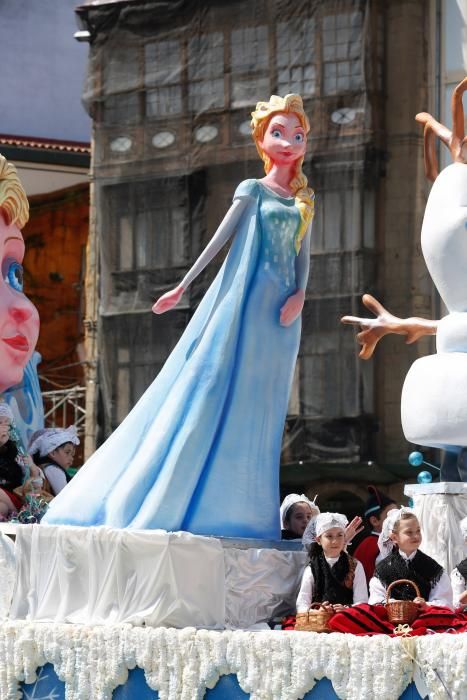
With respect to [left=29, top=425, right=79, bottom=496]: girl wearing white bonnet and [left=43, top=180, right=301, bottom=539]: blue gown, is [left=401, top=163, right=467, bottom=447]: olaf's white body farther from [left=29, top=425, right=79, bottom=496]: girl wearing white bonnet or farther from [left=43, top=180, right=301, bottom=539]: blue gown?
[left=29, top=425, right=79, bottom=496]: girl wearing white bonnet

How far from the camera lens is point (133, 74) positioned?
1933 cm

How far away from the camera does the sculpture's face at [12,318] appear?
8.82m

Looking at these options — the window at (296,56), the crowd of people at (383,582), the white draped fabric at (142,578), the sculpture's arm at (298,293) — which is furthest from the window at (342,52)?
the crowd of people at (383,582)

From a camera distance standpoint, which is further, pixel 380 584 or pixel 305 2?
pixel 305 2

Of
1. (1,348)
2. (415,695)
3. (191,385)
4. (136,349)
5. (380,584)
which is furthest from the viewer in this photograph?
(136,349)

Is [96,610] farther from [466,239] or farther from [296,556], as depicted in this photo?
[466,239]

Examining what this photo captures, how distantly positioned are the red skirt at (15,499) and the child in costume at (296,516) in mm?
1265

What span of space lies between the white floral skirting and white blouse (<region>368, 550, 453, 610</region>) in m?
0.49

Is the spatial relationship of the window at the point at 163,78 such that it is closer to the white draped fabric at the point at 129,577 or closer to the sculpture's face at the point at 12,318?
the sculpture's face at the point at 12,318

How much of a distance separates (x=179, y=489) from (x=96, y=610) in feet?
1.96

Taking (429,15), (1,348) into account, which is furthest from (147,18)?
(1,348)

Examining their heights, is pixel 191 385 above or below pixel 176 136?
below

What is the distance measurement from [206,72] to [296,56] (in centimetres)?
115

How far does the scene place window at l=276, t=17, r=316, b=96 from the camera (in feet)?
59.4
